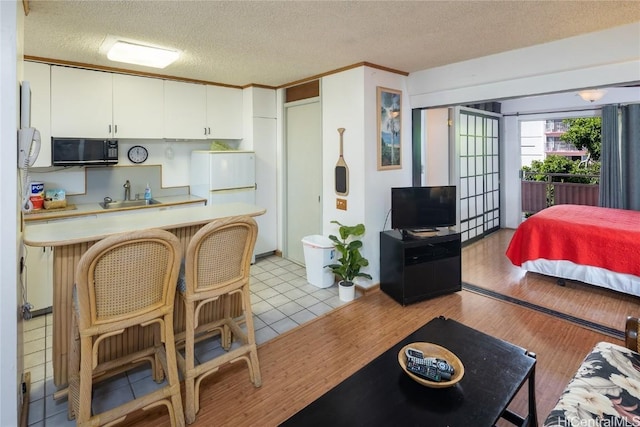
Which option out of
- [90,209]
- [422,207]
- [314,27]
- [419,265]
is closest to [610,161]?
[422,207]

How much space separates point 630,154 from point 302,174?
467cm

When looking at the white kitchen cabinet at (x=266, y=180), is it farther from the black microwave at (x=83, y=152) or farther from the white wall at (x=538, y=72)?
the white wall at (x=538, y=72)

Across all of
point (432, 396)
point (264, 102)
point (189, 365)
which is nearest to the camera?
point (432, 396)

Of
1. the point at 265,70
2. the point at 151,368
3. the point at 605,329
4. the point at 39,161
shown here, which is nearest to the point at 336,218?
the point at 265,70

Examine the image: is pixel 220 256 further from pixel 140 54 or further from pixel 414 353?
pixel 140 54

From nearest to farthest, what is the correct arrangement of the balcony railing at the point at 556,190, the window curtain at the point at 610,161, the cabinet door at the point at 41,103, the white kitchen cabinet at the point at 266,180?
the cabinet door at the point at 41,103 → the white kitchen cabinet at the point at 266,180 → the window curtain at the point at 610,161 → the balcony railing at the point at 556,190

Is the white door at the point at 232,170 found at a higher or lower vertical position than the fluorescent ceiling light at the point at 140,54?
lower

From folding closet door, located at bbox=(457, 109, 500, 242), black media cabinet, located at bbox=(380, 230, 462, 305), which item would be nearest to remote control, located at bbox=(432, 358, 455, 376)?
black media cabinet, located at bbox=(380, 230, 462, 305)

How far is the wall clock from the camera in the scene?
160 inches

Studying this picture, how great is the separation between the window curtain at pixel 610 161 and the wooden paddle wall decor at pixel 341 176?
417cm

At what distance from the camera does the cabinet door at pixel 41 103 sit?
3164 millimetres

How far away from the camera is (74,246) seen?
6.47 feet

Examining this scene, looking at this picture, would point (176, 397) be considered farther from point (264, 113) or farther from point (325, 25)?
point (264, 113)

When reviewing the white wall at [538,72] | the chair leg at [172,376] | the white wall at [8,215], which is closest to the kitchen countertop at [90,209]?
the white wall at [8,215]
